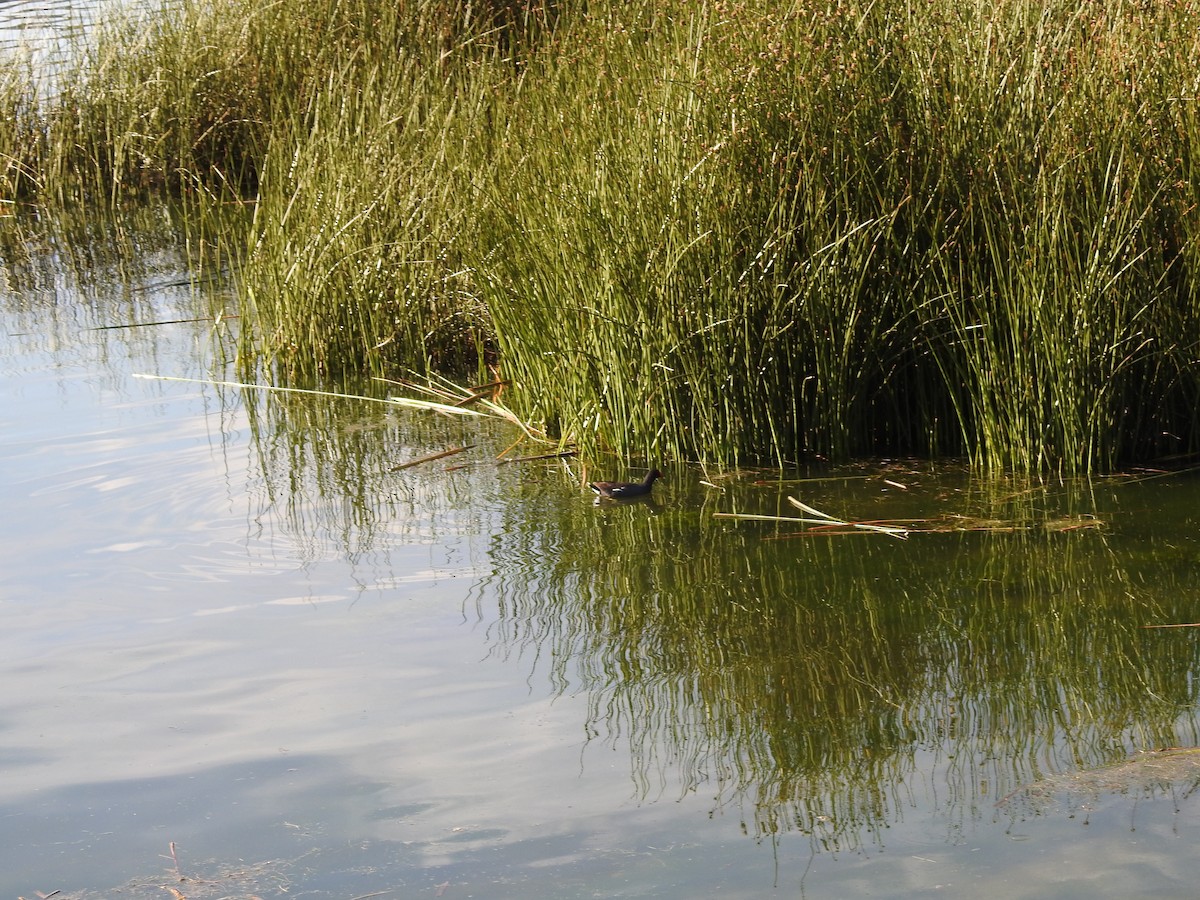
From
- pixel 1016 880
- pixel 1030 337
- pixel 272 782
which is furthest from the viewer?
pixel 1030 337

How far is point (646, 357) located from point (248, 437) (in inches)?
62.1

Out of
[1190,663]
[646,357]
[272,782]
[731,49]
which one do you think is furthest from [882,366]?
[272,782]

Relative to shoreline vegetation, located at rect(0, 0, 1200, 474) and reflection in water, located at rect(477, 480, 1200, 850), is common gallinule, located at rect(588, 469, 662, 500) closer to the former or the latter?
reflection in water, located at rect(477, 480, 1200, 850)

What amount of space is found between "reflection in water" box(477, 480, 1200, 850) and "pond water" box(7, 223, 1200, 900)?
0.03ft

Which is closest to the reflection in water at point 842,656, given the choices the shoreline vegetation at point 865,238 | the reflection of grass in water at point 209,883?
the shoreline vegetation at point 865,238

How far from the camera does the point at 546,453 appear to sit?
203 inches

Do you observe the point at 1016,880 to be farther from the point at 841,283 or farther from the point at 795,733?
the point at 841,283

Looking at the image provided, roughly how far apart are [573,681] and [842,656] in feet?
1.96

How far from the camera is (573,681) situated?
3297 millimetres

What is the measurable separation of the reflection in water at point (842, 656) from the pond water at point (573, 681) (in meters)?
0.01

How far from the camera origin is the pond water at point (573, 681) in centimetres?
258

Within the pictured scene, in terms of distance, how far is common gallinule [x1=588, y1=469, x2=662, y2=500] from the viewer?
4.54 meters

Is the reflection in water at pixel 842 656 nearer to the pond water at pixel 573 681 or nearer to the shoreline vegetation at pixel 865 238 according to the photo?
the pond water at pixel 573 681

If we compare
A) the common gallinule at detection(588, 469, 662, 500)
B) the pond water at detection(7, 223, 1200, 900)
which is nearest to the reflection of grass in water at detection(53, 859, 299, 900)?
the pond water at detection(7, 223, 1200, 900)
